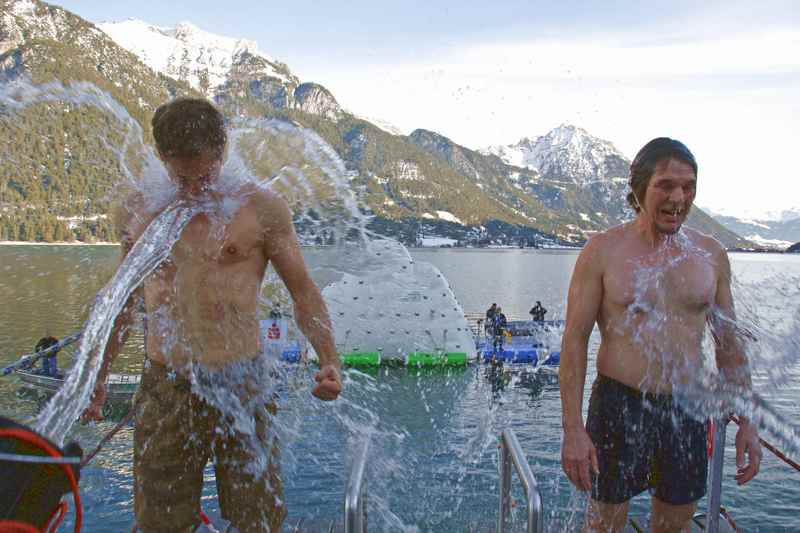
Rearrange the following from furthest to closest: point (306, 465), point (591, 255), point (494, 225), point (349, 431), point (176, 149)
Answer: point (494, 225), point (349, 431), point (306, 465), point (591, 255), point (176, 149)

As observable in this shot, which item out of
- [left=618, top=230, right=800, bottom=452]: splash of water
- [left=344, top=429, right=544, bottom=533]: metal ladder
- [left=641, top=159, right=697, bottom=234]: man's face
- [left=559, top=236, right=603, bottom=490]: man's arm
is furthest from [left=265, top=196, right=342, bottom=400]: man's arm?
[left=641, top=159, right=697, bottom=234]: man's face

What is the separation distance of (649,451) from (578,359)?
0.60m

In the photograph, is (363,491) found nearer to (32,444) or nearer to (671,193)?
(32,444)

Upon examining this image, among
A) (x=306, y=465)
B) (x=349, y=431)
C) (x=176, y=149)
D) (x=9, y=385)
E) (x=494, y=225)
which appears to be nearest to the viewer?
(x=176, y=149)

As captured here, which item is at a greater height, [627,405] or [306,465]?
[627,405]

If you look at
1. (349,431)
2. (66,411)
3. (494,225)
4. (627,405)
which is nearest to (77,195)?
(349,431)

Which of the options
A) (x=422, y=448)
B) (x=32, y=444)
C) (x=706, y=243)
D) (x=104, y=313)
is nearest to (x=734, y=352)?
(x=706, y=243)

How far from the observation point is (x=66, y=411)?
2711 mm

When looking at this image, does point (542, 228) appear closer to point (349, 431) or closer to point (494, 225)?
point (494, 225)

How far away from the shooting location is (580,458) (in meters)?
2.68

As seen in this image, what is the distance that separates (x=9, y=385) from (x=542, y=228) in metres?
172

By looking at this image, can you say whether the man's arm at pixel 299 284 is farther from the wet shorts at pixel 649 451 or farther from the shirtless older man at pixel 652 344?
the wet shorts at pixel 649 451

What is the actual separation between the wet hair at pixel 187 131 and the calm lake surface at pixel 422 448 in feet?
7.35

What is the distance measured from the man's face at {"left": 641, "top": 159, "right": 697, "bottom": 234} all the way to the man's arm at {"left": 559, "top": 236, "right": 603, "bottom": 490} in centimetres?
32
